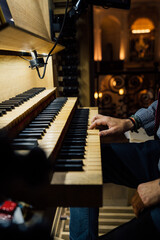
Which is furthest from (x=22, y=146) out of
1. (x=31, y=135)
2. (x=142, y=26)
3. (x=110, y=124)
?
(x=142, y=26)

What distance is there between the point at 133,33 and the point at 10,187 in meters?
9.94

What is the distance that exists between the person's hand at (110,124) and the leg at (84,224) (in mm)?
531

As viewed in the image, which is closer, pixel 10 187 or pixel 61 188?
pixel 10 187

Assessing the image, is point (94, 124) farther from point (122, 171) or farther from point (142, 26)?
point (142, 26)

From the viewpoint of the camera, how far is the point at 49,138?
91cm

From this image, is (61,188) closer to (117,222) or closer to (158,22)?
(117,222)

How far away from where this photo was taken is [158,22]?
338 inches

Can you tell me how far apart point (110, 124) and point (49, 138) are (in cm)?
61

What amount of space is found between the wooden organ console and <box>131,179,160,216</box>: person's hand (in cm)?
30

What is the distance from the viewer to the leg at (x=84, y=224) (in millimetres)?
1221

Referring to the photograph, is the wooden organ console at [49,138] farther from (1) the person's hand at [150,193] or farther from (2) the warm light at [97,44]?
(2) the warm light at [97,44]

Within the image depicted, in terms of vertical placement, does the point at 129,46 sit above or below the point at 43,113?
above

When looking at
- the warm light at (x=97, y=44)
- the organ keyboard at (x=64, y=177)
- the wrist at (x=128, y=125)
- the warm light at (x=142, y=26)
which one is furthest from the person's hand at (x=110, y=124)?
the warm light at (x=142, y=26)

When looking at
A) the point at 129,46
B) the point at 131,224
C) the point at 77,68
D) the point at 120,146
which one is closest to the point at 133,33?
the point at 129,46
